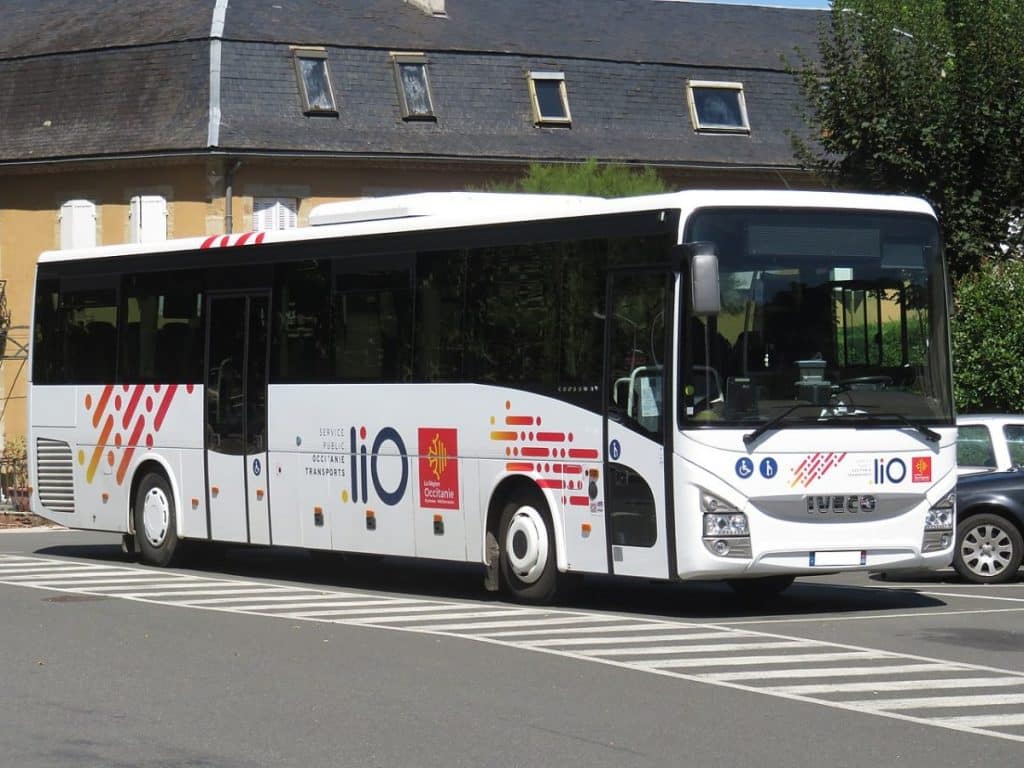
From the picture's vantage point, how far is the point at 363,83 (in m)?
44.6

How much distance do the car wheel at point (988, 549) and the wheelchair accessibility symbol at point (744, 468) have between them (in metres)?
5.31

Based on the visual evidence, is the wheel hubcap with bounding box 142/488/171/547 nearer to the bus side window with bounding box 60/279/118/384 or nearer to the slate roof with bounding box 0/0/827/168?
the bus side window with bounding box 60/279/118/384

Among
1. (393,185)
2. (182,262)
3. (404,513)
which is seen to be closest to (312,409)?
(404,513)

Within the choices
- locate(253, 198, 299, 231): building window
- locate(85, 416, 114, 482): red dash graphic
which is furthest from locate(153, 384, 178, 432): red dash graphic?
locate(253, 198, 299, 231): building window

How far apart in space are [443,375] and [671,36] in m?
34.8

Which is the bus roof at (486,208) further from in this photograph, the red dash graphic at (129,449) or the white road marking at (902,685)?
the white road marking at (902,685)

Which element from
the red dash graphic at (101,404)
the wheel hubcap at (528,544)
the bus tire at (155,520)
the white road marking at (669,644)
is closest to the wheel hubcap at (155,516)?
the bus tire at (155,520)

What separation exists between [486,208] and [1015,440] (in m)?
6.33

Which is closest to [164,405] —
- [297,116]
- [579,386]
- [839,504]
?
[579,386]

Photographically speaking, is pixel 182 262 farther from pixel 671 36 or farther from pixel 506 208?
pixel 671 36

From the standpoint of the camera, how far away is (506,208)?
53.1 ft

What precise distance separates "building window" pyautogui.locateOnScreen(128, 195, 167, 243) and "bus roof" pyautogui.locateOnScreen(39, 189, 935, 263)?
23.7m

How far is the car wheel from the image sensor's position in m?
18.6

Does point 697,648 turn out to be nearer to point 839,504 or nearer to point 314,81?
point 839,504
